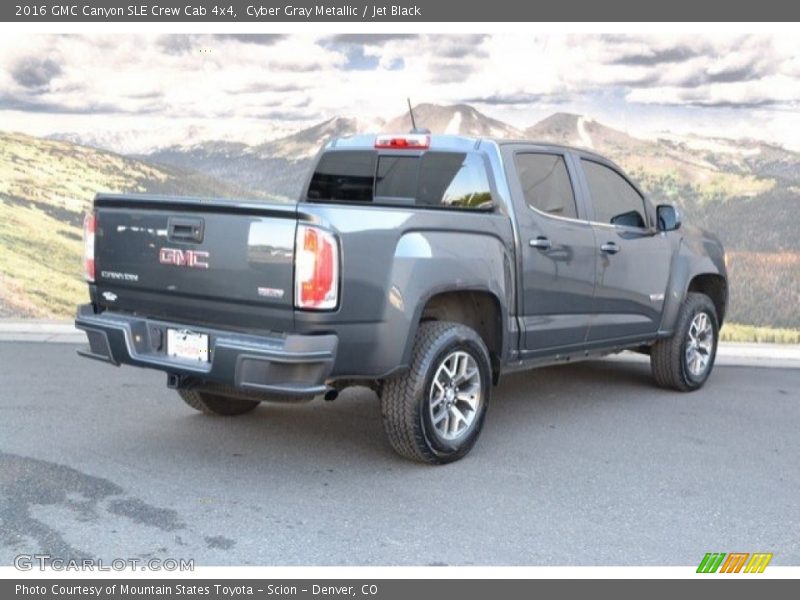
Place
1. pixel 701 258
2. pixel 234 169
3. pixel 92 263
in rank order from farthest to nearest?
1. pixel 234 169
2. pixel 701 258
3. pixel 92 263

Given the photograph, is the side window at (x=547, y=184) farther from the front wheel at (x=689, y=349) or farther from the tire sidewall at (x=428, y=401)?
the front wheel at (x=689, y=349)

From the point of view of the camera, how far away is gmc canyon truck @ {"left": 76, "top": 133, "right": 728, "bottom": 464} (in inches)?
177

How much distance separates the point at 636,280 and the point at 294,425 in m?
2.68

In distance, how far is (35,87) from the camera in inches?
434

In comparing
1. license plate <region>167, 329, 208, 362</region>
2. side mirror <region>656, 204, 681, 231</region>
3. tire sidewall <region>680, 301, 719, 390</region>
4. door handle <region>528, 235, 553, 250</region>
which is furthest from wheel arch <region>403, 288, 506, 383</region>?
tire sidewall <region>680, 301, 719, 390</region>

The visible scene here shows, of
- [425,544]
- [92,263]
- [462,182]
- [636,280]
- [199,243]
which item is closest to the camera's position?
[425,544]

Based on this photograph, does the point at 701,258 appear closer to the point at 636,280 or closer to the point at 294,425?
the point at 636,280

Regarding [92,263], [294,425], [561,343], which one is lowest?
[294,425]

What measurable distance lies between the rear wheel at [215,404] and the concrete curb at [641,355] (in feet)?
11.4

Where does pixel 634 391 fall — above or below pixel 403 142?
below

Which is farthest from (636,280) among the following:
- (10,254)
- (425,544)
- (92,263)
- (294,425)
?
(10,254)

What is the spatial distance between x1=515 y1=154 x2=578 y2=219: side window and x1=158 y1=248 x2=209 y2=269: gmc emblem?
7.01 ft

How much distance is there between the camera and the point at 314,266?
441cm

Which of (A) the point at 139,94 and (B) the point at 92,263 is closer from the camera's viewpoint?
(B) the point at 92,263
